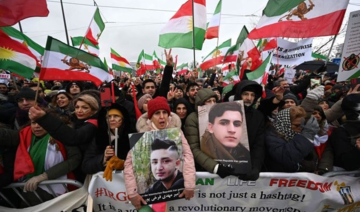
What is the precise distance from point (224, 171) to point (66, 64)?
246 centimetres

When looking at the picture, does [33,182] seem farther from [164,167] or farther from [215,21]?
[215,21]

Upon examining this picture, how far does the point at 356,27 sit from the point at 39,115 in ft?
13.3

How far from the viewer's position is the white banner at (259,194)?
2.24 m

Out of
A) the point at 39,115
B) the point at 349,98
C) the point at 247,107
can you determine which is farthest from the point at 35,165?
the point at 349,98

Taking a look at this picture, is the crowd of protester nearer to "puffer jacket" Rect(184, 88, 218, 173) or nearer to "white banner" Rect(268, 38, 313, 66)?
"puffer jacket" Rect(184, 88, 218, 173)

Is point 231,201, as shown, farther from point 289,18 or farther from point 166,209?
point 289,18

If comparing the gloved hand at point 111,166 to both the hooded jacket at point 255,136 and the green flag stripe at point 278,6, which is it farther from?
the green flag stripe at point 278,6

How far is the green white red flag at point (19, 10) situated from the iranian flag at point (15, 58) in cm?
45

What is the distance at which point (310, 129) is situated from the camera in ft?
7.59

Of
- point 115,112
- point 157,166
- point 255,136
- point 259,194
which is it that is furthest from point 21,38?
point 259,194

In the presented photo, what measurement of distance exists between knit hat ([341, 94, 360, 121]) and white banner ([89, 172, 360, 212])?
734 mm

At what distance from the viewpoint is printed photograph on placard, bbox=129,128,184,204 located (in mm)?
2021

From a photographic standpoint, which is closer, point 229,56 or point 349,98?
point 349,98

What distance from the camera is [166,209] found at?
217 centimetres
